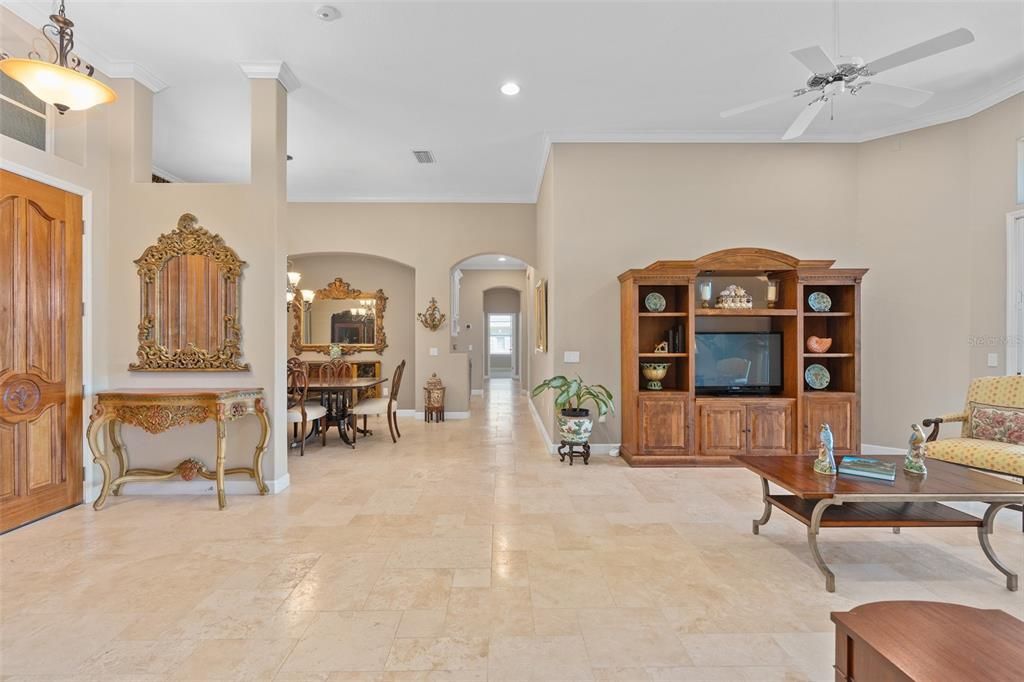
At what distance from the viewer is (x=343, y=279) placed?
8.35 m

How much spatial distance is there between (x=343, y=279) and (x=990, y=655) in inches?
333

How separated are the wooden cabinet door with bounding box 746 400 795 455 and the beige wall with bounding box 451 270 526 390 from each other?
747 centimetres

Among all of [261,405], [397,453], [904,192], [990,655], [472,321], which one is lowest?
[397,453]

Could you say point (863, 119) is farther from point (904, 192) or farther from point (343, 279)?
point (343, 279)

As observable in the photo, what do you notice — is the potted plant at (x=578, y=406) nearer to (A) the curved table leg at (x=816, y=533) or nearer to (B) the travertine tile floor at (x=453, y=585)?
(B) the travertine tile floor at (x=453, y=585)

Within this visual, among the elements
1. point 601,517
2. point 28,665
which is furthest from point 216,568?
point 601,517

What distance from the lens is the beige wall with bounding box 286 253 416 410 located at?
27.4ft

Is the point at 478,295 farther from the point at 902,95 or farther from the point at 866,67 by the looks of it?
the point at 866,67

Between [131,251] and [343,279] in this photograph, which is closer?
[131,251]

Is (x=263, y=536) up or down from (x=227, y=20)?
down

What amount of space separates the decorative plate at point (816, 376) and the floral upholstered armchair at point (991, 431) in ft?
3.53

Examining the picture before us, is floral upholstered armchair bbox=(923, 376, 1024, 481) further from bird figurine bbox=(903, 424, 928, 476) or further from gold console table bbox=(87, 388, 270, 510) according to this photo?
gold console table bbox=(87, 388, 270, 510)

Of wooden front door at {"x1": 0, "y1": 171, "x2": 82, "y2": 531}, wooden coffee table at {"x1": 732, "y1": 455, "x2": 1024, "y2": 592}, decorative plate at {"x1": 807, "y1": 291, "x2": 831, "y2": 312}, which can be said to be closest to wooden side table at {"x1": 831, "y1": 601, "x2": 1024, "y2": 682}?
wooden coffee table at {"x1": 732, "y1": 455, "x2": 1024, "y2": 592}

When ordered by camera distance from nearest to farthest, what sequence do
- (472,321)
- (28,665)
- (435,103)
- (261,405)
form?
(28,665) < (261,405) < (435,103) < (472,321)
